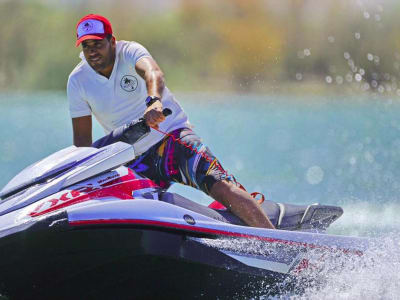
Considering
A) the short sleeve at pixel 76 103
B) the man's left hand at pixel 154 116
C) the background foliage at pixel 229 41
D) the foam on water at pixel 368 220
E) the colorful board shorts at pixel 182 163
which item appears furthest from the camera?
the background foliage at pixel 229 41

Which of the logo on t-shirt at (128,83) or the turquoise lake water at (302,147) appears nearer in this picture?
the logo on t-shirt at (128,83)

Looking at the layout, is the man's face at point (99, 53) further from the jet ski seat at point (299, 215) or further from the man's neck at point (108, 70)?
the jet ski seat at point (299, 215)

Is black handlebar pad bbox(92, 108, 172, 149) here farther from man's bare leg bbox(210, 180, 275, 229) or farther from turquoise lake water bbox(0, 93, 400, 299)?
turquoise lake water bbox(0, 93, 400, 299)

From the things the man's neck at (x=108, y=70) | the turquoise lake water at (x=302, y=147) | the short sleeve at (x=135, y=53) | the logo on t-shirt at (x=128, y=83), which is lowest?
the turquoise lake water at (x=302, y=147)

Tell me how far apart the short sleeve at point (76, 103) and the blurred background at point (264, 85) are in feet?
10.6

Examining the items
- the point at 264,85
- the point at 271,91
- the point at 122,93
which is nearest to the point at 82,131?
the point at 122,93

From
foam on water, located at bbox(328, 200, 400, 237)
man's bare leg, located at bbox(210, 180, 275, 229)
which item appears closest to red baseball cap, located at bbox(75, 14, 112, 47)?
man's bare leg, located at bbox(210, 180, 275, 229)

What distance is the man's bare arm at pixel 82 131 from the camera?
16.0 feet

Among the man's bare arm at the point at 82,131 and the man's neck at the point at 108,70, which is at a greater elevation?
the man's neck at the point at 108,70

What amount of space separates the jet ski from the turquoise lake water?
1.80 feet

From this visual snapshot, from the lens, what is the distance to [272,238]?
4223 mm

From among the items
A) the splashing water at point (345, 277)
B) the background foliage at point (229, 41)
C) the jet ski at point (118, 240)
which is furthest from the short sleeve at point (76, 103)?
the background foliage at point (229, 41)

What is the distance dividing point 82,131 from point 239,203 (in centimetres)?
112

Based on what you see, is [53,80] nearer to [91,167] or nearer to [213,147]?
[213,147]
